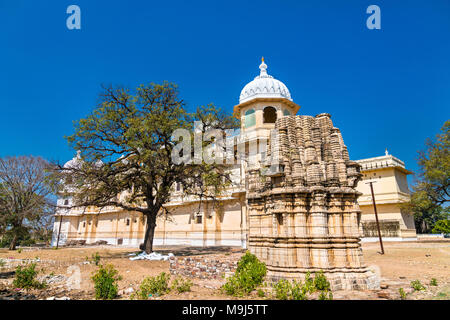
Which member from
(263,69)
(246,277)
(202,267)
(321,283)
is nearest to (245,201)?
(202,267)

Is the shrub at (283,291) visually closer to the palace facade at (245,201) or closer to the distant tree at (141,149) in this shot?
the distant tree at (141,149)

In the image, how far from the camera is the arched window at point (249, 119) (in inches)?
1139

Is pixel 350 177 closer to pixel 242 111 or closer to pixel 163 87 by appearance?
pixel 163 87

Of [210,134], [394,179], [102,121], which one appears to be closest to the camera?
[102,121]

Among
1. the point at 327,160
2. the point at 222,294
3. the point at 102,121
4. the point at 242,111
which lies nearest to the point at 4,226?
the point at 102,121

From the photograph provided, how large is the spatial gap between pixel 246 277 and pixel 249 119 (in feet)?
73.2

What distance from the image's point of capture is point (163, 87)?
1842 centimetres

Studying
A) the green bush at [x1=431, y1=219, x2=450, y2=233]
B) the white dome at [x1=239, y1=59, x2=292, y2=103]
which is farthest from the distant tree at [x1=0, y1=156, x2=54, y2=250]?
the green bush at [x1=431, y1=219, x2=450, y2=233]

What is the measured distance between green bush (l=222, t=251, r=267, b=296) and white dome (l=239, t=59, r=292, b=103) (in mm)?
21190

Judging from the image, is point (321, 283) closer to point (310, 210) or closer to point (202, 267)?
point (310, 210)

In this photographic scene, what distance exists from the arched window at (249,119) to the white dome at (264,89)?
4.25ft

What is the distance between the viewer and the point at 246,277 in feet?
27.6

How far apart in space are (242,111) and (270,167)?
20112 mm

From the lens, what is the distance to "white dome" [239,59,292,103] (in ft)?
93.7
